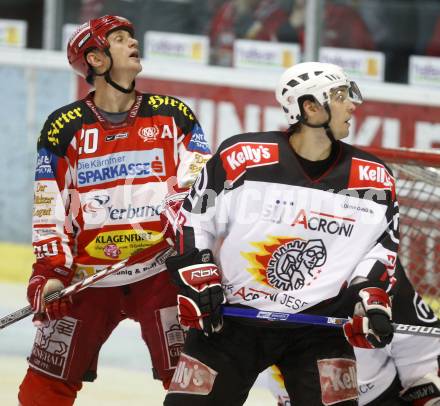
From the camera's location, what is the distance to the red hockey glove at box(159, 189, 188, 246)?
13.1ft

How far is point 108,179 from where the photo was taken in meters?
4.16

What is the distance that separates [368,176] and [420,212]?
4.26 ft

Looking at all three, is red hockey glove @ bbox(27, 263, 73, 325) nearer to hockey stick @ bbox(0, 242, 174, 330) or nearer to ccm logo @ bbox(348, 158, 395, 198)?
hockey stick @ bbox(0, 242, 174, 330)

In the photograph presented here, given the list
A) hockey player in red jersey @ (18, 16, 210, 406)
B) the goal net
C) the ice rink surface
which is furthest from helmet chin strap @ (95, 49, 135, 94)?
the ice rink surface

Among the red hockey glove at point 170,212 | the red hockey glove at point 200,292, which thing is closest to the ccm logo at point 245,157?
the red hockey glove at point 200,292

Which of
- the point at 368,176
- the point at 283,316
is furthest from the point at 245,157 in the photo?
the point at 283,316

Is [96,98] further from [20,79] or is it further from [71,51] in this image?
[20,79]

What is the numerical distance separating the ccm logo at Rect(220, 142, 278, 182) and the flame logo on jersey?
200 mm

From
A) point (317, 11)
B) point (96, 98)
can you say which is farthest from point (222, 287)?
point (317, 11)

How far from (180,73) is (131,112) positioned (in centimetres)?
342

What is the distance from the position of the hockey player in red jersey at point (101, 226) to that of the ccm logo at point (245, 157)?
1.60 feet

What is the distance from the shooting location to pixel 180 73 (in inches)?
299

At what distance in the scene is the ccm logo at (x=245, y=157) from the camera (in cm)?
362

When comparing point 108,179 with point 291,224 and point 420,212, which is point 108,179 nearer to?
point 291,224
